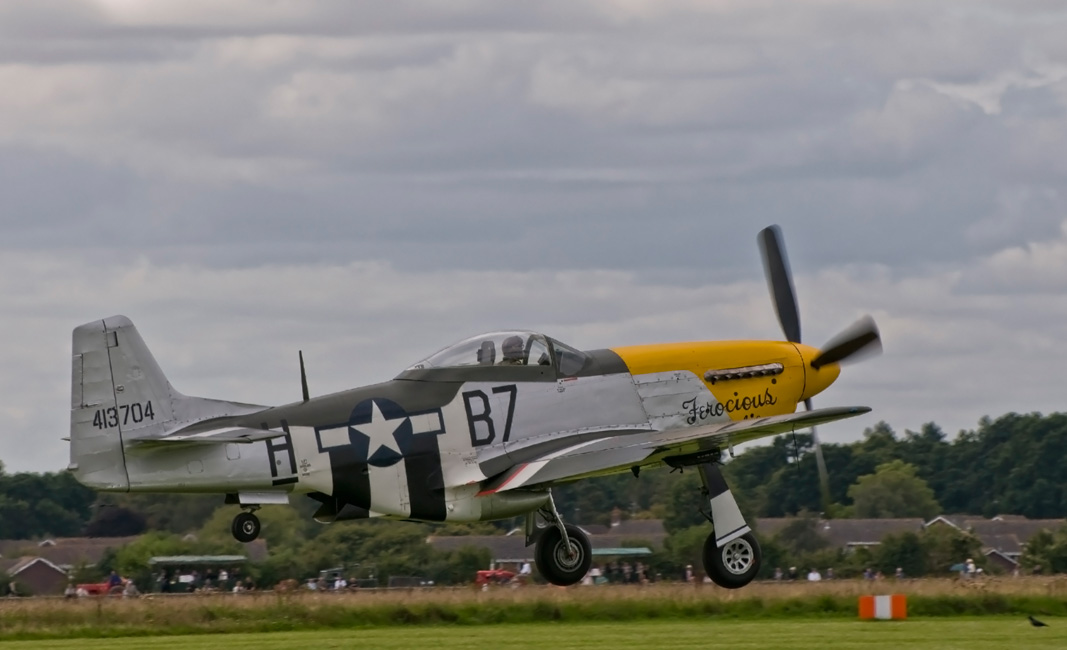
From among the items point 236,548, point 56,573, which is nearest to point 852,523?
point 236,548

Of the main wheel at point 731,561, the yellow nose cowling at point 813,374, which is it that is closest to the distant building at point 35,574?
the yellow nose cowling at point 813,374

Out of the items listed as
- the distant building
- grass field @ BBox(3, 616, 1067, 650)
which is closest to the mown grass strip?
grass field @ BBox(3, 616, 1067, 650)

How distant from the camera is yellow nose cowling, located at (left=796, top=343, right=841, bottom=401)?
2189 centimetres

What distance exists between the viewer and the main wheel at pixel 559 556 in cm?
2072

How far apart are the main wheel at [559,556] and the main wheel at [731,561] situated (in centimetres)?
A: 141

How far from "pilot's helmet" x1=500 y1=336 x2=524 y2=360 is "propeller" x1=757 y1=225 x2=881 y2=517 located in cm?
357

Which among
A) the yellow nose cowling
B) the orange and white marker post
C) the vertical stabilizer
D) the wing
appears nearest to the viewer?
the vertical stabilizer

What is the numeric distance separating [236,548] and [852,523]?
16.3 m

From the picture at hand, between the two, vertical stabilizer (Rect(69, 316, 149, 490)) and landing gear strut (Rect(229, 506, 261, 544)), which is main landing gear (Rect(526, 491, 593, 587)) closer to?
landing gear strut (Rect(229, 506, 261, 544))

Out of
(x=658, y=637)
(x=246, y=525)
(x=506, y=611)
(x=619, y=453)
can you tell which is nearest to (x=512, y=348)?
(x=619, y=453)

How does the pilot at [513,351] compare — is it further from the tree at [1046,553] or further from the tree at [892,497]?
the tree at [892,497]

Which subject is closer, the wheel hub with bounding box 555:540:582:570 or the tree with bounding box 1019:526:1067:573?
the wheel hub with bounding box 555:540:582:570

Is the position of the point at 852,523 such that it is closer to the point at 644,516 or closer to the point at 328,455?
the point at 644,516

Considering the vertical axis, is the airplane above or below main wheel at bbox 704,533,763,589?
above
